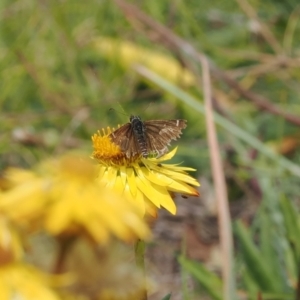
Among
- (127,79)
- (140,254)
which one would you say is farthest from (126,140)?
(127,79)

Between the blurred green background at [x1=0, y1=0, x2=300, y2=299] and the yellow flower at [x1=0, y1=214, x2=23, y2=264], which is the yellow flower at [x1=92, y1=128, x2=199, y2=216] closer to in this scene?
the yellow flower at [x1=0, y1=214, x2=23, y2=264]

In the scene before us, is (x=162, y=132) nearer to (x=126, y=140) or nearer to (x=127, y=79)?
(x=126, y=140)

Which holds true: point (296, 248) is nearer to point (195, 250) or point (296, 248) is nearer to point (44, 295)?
point (195, 250)

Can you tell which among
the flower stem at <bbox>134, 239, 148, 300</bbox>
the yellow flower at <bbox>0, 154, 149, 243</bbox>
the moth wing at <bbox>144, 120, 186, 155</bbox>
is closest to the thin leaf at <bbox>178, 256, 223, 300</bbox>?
the moth wing at <bbox>144, 120, 186, 155</bbox>

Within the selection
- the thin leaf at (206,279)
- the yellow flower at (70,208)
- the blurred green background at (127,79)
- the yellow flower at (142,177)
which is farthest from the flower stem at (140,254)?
the blurred green background at (127,79)

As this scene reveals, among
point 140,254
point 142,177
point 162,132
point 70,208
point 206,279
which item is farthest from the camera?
point 206,279

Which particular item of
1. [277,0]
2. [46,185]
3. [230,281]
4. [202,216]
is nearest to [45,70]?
[202,216]

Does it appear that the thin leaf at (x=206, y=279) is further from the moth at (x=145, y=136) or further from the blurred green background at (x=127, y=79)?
the blurred green background at (x=127, y=79)
